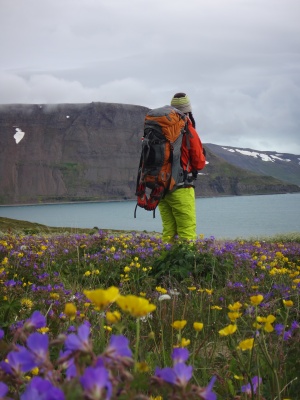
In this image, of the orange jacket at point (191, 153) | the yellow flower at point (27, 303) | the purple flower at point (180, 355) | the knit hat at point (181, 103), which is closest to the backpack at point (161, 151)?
the orange jacket at point (191, 153)

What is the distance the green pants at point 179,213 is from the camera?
831 centimetres

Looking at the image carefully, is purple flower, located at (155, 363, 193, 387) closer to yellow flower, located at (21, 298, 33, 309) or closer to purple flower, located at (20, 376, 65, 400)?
purple flower, located at (20, 376, 65, 400)

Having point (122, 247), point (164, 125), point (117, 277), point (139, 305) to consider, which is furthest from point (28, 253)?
point (139, 305)

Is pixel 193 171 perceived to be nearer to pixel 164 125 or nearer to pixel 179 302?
pixel 164 125

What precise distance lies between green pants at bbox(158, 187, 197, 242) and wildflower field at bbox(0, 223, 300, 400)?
0.48 metres

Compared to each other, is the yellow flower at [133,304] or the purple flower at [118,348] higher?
the yellow flower at [133,304]

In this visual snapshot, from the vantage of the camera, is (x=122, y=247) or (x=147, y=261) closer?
(x=147, y=261)

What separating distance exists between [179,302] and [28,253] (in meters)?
2.99

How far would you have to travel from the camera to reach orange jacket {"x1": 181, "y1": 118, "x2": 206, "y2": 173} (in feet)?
26.5

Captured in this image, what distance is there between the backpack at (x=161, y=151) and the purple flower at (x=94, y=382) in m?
7.06

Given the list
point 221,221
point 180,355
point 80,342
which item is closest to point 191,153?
point 180,355

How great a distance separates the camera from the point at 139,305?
0.96 m

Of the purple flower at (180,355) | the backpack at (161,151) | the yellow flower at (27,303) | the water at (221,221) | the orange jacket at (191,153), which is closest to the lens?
the purple flower at (180,355)

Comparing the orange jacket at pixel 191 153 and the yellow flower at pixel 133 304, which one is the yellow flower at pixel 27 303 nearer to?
the yellow flower at pixel 133 304
